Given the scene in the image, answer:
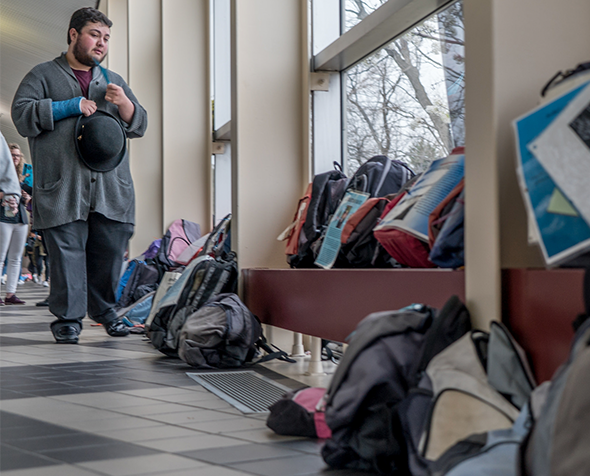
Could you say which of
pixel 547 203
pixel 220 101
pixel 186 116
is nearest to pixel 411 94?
pixel 547 203

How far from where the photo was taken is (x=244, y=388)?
8.94ft

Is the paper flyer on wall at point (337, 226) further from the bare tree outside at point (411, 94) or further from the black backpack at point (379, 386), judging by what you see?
the black backpack at point (379, 386)

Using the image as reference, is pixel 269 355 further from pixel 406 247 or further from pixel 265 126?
pixel 265 126

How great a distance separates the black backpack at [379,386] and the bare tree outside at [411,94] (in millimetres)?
1347

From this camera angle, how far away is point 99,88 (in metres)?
4.48

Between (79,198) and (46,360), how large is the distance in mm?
1129

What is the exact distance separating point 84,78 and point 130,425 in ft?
9.86

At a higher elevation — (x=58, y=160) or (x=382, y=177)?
(x=58, y=160)

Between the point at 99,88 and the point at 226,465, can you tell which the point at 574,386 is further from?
the point at 99,88

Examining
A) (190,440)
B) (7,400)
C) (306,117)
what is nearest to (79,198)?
(306,117)

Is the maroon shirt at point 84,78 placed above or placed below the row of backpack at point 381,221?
above

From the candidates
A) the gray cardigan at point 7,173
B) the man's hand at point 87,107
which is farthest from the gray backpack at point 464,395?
the gray cardigan at point 7,173

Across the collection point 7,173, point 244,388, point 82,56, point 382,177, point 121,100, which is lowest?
point 244,388

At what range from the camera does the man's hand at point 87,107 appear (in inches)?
167
